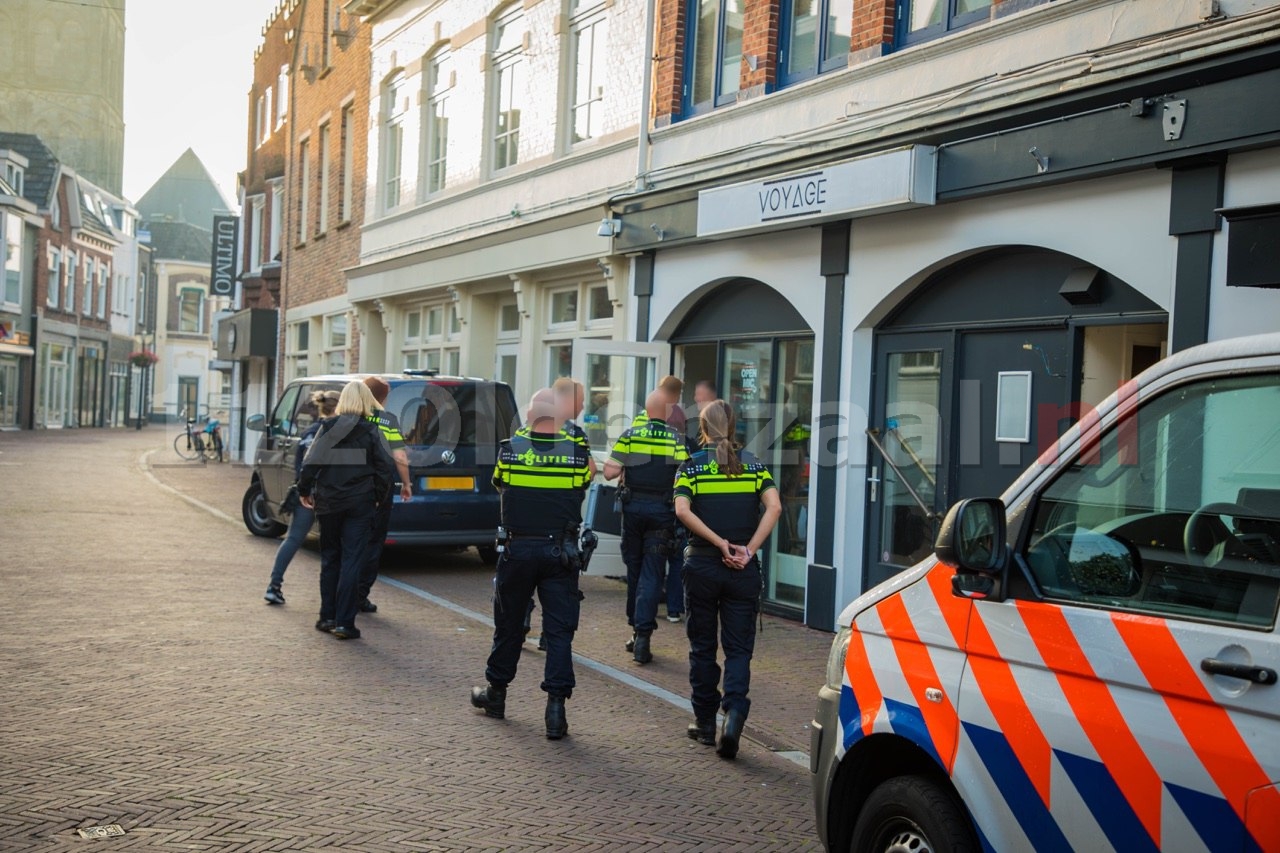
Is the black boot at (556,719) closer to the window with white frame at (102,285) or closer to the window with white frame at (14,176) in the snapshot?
the window with white frame at (14,176)

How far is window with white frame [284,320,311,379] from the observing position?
96.6ft

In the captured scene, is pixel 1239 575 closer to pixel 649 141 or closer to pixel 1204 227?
pixel 1204 227

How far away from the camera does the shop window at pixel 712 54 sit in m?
13.2

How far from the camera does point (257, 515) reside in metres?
16.2

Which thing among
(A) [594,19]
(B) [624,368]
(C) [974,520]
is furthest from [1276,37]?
(A) [594,19]

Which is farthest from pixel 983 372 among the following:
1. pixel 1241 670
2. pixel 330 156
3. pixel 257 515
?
pixel 330 156

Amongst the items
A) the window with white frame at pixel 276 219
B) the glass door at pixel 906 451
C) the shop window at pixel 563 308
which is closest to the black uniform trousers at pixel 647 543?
the glass door at pixel 906 451

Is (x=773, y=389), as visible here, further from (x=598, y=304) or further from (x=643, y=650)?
(x=598, y=304)

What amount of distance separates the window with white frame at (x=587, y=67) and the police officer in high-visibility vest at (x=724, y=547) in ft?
31.7

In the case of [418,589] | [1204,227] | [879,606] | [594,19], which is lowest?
[418,589]

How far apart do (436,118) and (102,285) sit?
47.6 m

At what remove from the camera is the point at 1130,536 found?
3.28 metres

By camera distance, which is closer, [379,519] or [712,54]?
[379,519]

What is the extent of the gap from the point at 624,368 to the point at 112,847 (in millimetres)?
9697
